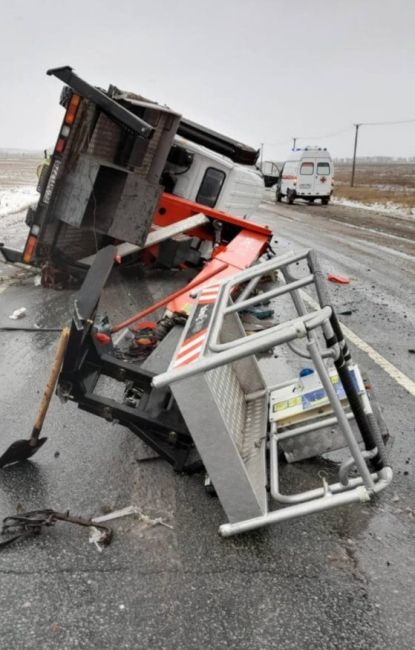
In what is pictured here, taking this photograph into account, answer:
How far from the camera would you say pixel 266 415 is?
11.8 feet

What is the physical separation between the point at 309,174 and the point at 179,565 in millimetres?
26589

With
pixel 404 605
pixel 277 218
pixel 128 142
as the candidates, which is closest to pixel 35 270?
pixel 128 142

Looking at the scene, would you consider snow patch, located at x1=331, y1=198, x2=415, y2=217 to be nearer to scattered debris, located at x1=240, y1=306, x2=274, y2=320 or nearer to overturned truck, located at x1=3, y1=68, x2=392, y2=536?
scattered debris, located at x1=240, y1=306, x2=274, y2=320

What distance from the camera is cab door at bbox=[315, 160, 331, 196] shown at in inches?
1050

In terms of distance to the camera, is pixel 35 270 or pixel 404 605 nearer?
pixel 404 605

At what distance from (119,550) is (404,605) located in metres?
1.38

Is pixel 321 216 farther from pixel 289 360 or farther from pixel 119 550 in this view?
pixel 119 550

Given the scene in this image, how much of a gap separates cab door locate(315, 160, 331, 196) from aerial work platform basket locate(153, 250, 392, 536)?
24767 millimetres

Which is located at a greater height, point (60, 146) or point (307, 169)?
point (307, 169)

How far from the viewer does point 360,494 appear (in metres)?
2.46

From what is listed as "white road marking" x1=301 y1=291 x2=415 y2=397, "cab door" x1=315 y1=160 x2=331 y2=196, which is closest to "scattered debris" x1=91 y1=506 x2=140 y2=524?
"white road marking" x1=301 y1=291 x2=415 y2=397

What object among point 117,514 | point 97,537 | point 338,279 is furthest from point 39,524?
point 338,279

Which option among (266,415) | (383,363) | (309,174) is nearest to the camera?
(266,415)

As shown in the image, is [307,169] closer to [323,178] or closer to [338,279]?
[323,178]
